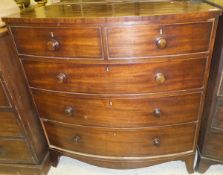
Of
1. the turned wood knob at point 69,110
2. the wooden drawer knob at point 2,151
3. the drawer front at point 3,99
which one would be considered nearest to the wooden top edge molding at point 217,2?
the turned wood knob at point 69,110

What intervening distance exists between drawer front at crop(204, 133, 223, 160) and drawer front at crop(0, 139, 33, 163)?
1.14 m

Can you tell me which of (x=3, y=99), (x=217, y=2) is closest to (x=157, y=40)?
(x=217, y=2)

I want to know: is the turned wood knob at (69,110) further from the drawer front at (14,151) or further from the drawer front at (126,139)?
the drawer front at (14,151)

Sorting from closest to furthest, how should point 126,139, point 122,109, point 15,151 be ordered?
point 122,109 → point 126,139 → point 15,151

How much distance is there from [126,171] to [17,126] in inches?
31.2

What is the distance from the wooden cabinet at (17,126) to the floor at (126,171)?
0.12m

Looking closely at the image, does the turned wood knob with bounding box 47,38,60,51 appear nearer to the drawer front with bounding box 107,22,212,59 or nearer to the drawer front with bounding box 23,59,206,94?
the drawer front with bounding box 23,59,206,94

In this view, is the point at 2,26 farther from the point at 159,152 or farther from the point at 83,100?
the point at 159,152

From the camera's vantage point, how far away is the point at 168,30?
2.89 feet

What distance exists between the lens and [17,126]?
1.25 metres

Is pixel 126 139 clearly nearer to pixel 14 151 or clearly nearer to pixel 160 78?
pixel 160 78

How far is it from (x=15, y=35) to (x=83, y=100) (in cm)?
47

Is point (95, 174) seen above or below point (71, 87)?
below

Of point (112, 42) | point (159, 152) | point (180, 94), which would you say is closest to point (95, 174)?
Answer: point (159, 152)
